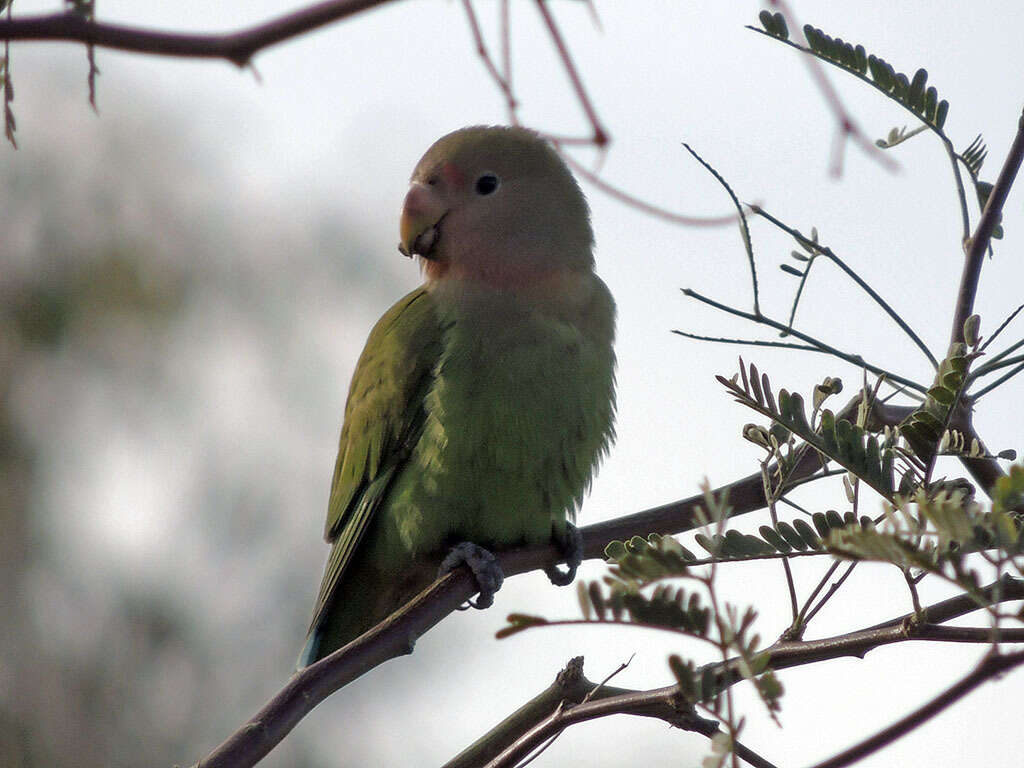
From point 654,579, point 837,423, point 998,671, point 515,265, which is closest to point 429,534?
point 515,265

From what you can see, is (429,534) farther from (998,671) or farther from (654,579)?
(998,671)

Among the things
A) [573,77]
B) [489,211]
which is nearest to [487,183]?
[489,211]

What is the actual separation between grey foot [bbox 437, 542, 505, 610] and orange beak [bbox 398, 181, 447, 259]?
101 centimetres

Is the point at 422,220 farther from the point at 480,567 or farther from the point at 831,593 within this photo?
the point at 831,593

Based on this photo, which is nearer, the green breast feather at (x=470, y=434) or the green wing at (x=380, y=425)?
the green breast feather at (x=470, y=434)

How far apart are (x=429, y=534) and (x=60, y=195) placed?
9.15 metres

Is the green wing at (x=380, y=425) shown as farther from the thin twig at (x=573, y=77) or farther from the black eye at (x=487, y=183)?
the thin twig at (x=573, y=77)

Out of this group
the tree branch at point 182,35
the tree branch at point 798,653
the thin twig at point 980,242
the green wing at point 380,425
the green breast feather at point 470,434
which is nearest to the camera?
the tree branch at point 182,35

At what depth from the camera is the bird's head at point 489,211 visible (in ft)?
12.1

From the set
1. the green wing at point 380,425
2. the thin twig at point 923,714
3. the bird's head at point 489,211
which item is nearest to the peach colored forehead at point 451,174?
the bird's head at point 489,211

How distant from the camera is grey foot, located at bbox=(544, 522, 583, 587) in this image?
122 inches


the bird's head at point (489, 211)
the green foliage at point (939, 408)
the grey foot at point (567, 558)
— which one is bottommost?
the green foliage at point (939, 408)

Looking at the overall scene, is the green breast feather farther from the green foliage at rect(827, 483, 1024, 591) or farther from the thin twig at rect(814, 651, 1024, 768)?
the thin twig at rect(814, 651, 1024, 768)

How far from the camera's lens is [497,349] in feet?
11.1
